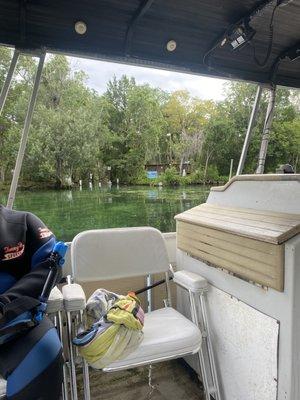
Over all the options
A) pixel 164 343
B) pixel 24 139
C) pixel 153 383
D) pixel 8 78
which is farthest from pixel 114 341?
pixel 8 78

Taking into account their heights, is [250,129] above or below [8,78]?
below

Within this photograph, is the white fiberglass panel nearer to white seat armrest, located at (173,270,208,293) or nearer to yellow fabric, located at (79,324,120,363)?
white seat armrest, located at (173,270,208,293)

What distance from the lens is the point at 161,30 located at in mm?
2023

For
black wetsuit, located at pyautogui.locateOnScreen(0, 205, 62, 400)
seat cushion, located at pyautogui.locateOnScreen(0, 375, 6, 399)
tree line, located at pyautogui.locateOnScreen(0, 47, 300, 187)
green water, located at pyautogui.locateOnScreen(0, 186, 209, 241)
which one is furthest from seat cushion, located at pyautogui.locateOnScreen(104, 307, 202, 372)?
tree line, located at pyautogui.locateOnScreen(0, 47, 300, 187)

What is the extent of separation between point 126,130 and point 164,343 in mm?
1836

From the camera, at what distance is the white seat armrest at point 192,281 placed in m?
1.64

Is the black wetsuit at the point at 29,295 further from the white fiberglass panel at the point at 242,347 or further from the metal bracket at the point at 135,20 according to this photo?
the metal bracket at the point at 135,20

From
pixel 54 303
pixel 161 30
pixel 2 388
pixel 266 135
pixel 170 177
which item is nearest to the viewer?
pixel 2 388

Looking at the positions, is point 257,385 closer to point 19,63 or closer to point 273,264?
point 273,264

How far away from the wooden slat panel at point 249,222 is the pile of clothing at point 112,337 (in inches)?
24.0

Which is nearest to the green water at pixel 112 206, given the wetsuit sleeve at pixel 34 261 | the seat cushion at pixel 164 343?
the wetsuit sleeve at pixel 34 261

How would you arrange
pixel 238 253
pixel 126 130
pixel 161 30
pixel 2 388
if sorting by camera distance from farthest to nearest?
1. pixel 126 130
2. pixel 161 30
3. pixel 238 253
4. pixel 2 388

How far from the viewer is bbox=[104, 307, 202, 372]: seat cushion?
4.36 feet

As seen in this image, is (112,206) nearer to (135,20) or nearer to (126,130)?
(126,130)
